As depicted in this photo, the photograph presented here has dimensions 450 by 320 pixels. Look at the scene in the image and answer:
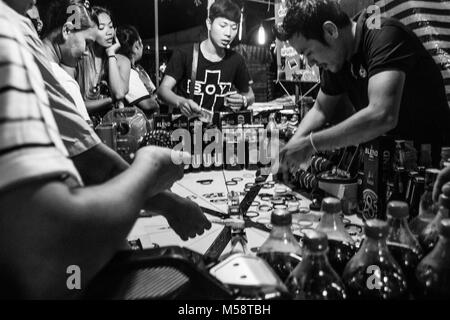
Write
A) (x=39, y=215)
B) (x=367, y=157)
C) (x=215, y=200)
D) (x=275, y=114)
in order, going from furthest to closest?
(x=275, y=114), (x=215, y=200), (x=367, y=157), (x=39, y=215)

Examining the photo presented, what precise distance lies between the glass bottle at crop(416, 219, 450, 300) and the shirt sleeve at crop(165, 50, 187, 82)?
3.12 meters

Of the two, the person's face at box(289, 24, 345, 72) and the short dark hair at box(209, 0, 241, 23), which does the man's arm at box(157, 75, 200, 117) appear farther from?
the person's face at box(289, 24, 345, 72)

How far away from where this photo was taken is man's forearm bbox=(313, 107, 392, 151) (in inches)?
72.6

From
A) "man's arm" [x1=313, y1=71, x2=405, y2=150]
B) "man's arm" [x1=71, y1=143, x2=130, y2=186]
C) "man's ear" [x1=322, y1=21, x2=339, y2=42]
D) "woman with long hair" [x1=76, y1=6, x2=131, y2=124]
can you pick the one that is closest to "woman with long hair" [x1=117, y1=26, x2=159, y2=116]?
"woman with long hair" [x1=76, y1=6, x2=131, y2=124]

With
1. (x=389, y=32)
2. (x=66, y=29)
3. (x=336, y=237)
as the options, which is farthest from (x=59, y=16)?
(x=336, y=237)

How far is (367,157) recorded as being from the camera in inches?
74.9

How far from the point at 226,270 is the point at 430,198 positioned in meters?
0.84

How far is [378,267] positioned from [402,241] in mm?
146

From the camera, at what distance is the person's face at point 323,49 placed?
2.06 meters

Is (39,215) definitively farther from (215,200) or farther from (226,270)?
(215,200)

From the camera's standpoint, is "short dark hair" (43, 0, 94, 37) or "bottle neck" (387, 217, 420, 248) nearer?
"bottle neck" (387, 217, 420, 248)

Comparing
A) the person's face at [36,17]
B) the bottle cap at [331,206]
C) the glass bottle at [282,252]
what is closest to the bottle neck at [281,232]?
the glass bottle at [282,252]

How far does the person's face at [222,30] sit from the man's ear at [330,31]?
157 cm

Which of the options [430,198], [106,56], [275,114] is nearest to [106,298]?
[430,198]
